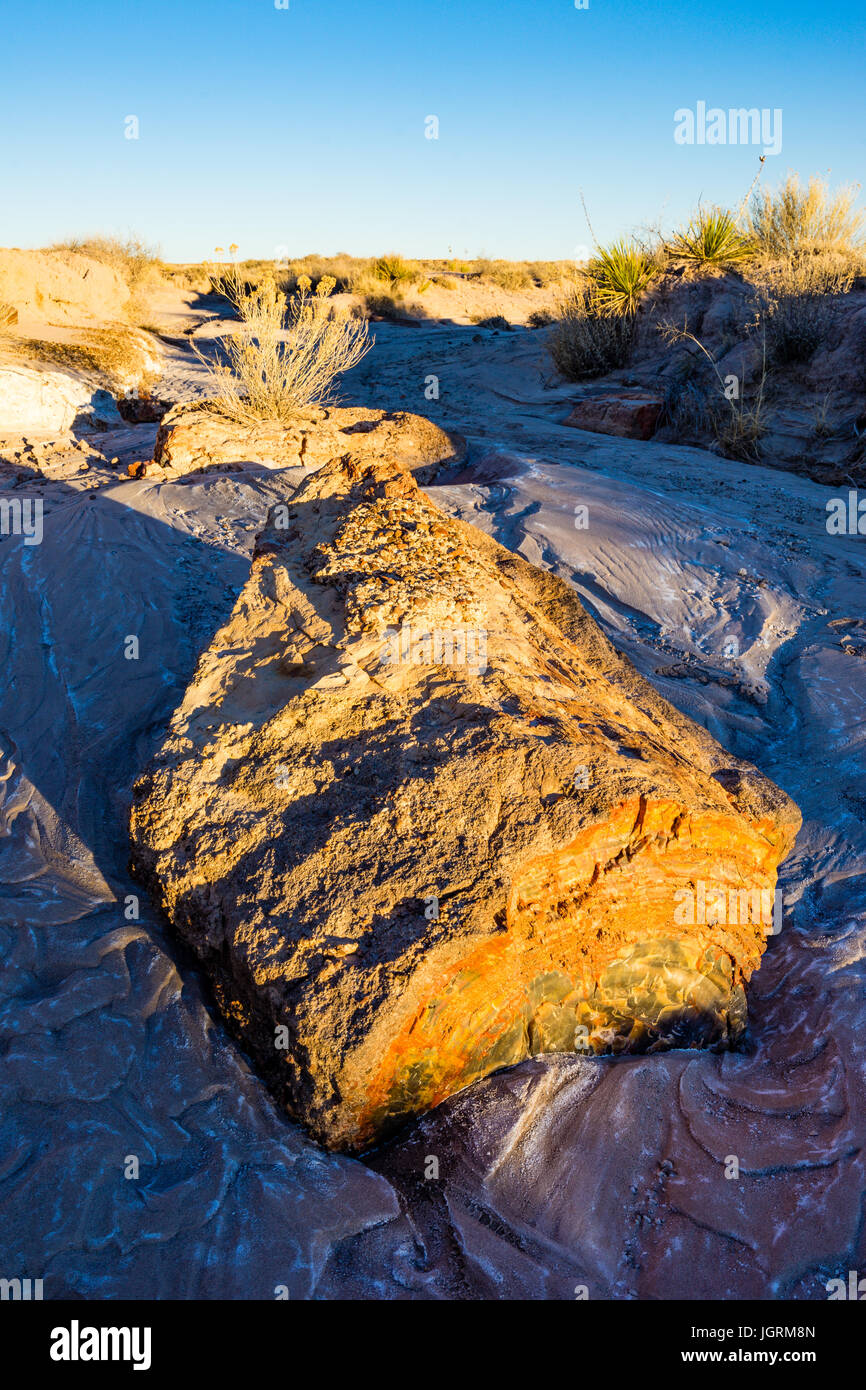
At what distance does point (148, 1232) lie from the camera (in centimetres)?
170

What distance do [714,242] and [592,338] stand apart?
189cm

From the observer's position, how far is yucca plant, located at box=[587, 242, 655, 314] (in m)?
10.5

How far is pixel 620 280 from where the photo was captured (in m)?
10.5

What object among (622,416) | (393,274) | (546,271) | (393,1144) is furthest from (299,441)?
(546,271)

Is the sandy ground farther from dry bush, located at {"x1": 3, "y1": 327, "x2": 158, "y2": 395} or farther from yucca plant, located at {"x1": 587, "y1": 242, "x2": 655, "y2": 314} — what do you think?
yucca plant, located at {"x1": 587, "y1": 242, "x2": 655, "y2": 314}

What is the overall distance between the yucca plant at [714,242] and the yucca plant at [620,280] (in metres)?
0.53

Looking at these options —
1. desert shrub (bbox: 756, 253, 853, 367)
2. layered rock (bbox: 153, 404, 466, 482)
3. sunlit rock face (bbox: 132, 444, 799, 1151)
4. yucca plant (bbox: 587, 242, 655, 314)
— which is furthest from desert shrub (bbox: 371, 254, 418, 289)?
sunlit rock face (bbox: 132, 444, 799, 1151)

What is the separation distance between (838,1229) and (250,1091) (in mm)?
1362

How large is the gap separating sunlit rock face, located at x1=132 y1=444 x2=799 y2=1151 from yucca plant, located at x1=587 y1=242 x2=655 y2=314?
9215mm

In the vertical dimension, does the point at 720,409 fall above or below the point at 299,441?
above

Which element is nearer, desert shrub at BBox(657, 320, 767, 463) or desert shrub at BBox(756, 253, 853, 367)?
desert shrub at BBox(657, 320, 767, 463)

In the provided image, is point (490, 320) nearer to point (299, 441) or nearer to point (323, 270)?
point (323, 270)

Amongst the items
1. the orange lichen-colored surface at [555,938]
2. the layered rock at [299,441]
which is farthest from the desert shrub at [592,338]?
the orange lichen-colored surface at [555,938]

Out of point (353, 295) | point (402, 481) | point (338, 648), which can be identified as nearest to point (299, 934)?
point (338, 648)
